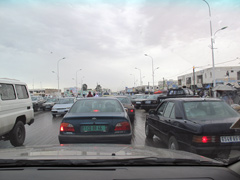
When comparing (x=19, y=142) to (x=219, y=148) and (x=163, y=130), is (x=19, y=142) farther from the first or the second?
(x=219, y=148)

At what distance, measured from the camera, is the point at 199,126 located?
385 cm

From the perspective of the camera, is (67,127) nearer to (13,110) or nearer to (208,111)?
(13,110)

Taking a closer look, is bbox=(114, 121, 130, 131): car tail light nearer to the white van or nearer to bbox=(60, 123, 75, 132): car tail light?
bbox=(60, 123, 75, 132): car tail light

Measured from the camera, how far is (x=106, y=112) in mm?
5078

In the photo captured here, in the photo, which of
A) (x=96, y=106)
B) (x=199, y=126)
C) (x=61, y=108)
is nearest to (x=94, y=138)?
(x=96, y=106)

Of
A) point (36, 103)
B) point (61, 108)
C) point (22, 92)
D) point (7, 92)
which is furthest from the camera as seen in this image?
point (36, 103)

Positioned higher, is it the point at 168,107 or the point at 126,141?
the point at 168,107

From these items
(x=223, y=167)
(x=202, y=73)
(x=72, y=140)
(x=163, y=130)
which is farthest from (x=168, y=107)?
(x=202, y=73)

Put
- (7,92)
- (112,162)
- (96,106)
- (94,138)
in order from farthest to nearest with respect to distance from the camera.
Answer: (7,92) → (96,106) → (94,138) → (112,162)

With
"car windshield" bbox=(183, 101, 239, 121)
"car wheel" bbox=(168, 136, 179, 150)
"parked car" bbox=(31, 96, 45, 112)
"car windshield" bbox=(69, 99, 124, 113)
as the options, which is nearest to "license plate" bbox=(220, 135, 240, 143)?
"car windshield" bbox=(183, 101, 239, 121)

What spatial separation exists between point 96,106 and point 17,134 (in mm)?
2787

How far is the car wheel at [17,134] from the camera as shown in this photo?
6.01 meters

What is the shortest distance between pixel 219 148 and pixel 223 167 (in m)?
2.02

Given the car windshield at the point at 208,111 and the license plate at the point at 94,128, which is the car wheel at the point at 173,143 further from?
the license plate at the point at 94,128
